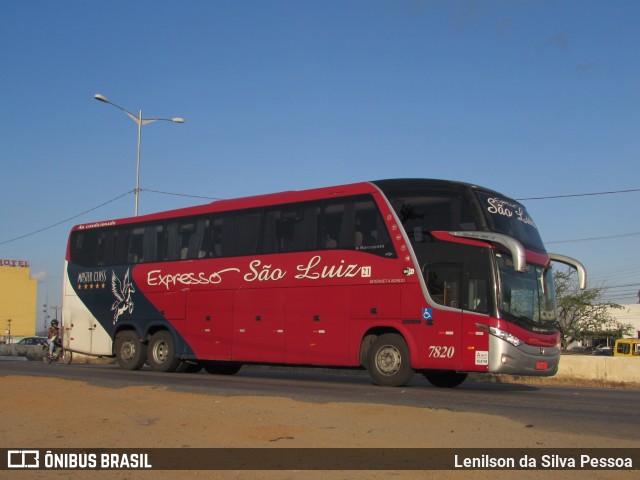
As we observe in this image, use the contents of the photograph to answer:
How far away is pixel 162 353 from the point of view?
22281mm

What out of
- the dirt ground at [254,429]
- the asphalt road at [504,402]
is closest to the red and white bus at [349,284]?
the asphalt road at [504,402]

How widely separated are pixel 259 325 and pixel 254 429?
10.3 meters

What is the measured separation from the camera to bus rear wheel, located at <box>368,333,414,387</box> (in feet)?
53.4

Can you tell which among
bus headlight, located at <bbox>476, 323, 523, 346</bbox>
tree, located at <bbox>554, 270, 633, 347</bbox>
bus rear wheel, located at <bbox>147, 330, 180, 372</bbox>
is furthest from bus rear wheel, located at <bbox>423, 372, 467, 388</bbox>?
tree, located at <bbox>554, 270, 633, 347</bbox>

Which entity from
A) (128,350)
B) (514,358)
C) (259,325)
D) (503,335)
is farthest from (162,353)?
(514,358)

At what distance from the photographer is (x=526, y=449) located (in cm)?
805

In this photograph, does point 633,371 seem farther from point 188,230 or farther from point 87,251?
point 87,251

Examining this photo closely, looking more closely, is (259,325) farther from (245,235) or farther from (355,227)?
(355,227)

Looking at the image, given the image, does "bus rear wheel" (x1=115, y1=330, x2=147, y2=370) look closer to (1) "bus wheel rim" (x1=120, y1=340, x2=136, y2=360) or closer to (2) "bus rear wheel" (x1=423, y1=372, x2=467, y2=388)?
(1) "bus wheel rim" (x1=120, y1=340, x2=136, y2=360)

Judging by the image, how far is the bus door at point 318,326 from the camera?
17453 millimetres

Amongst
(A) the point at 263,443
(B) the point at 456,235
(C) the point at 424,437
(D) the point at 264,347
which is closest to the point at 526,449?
(C) the point at 424,437

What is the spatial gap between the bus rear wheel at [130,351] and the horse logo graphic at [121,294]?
602 mm

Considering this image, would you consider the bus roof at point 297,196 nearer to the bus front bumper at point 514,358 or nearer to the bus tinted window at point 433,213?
the bus tinted window at point 433,213
